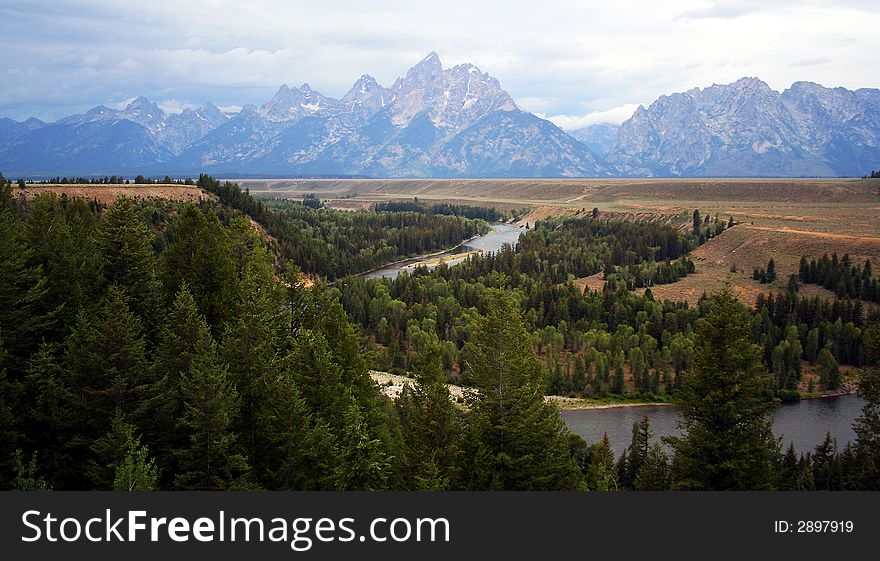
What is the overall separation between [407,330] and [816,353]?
182ft

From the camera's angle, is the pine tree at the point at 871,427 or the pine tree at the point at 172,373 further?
the pine tree at the point at 871,427

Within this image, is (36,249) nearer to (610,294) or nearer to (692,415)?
(692,415)

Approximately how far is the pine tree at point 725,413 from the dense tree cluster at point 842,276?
9360 cm

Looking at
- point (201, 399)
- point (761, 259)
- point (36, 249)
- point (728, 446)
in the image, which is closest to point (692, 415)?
point (728, 446)

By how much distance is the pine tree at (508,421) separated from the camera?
90.5 ft

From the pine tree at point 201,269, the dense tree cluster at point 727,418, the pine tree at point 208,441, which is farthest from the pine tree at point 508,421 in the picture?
the pine tree at point 201,269

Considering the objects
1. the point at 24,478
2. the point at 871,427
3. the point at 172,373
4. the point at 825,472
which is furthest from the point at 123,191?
the point at 871,427

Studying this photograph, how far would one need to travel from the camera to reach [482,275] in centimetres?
12662

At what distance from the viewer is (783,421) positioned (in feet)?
227

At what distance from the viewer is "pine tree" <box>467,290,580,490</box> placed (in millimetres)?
27578

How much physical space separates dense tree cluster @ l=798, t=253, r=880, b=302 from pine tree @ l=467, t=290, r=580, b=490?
96.0m

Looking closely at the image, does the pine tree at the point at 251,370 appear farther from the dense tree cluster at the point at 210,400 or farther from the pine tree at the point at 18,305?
the pine tree at the point at 18,305

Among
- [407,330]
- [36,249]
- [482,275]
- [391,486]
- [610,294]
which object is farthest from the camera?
[482,275]

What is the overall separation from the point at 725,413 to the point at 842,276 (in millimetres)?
100431
